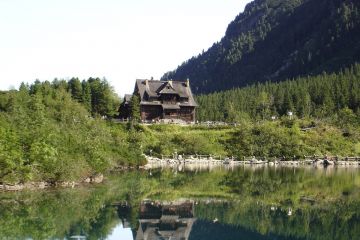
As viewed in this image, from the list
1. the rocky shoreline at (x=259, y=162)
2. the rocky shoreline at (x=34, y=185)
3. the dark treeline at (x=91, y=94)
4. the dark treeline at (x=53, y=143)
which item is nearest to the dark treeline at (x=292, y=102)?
the rocky shoreline at (x=259, y=162)

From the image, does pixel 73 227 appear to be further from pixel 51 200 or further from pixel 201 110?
pixel 201 110

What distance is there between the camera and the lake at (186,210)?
86.7 ft

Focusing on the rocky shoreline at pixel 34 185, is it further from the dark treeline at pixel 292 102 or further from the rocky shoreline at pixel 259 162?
the dark treeline at pixel 292 102

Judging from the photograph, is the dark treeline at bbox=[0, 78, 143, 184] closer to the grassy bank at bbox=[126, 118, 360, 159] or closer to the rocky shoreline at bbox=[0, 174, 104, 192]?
the rocky shoreline at bbox=[0, 174, 104, 192]

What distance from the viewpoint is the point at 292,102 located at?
10875 centimetres

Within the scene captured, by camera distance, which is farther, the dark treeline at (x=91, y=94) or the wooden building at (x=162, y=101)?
the wooden building at (x=162, y=101)

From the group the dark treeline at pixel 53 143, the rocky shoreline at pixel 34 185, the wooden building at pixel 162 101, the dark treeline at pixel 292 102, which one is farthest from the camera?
the dark treeline at pixel 292 102

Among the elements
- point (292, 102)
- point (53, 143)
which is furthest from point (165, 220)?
point (292, 102)

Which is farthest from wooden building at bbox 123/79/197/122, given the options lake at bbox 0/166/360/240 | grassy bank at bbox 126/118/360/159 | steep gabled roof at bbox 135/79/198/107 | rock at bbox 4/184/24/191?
rock at bbox 4/184/24/191

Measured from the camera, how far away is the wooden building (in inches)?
3605

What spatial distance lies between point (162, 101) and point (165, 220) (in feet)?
204

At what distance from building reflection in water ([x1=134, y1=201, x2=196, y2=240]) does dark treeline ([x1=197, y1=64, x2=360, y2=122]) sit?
67.0 metres

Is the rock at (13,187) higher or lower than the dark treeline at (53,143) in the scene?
lower

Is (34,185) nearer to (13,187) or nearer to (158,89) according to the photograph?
(13,187)
